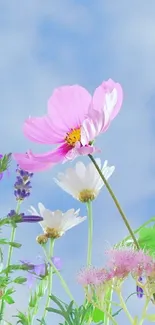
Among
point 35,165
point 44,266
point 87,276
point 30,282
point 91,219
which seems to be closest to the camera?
point 87,276

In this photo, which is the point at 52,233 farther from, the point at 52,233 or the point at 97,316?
the point at 97,316

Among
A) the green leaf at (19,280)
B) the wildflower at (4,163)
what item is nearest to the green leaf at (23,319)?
the green leaf at (19,280)

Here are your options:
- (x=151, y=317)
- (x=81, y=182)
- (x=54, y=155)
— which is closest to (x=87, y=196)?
(x=81, y=182)

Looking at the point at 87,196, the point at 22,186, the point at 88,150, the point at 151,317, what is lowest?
the point at 151,317

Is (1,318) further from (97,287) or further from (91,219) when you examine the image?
(97,287)

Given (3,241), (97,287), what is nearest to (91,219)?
(3,241)

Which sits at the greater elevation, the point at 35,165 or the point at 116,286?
the point at 35,165

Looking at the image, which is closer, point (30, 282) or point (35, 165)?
point (35, 165)
